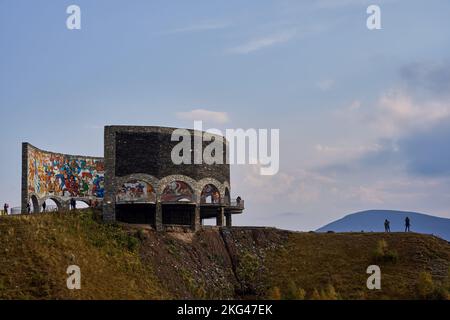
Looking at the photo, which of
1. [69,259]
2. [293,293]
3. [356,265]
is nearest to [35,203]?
[69,259]

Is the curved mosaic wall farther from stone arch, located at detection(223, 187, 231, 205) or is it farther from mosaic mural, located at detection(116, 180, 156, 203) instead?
stone arch, located at detection(223, 187, 231, 205)

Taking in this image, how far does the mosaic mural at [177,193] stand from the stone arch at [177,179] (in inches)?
19.7

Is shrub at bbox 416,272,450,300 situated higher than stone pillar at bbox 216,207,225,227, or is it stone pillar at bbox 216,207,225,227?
stone pillar at bbox 216,207,225,227

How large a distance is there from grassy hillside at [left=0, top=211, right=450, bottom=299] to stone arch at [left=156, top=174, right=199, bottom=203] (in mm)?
2926

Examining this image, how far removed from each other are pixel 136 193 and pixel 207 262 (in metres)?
7.46

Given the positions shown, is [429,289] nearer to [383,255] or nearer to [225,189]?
[383,255]

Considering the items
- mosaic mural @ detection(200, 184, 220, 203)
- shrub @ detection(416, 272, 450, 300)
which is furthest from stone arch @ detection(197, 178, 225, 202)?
shrub @ detection(416, 272, 450, 300)

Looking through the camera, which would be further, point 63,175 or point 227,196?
point 63,175

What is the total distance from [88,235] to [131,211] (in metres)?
6.45

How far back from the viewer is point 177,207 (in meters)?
53.9

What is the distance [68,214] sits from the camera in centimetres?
4894

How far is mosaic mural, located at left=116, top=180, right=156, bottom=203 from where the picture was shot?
5069 cm

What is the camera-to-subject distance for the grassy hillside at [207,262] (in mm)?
40781
